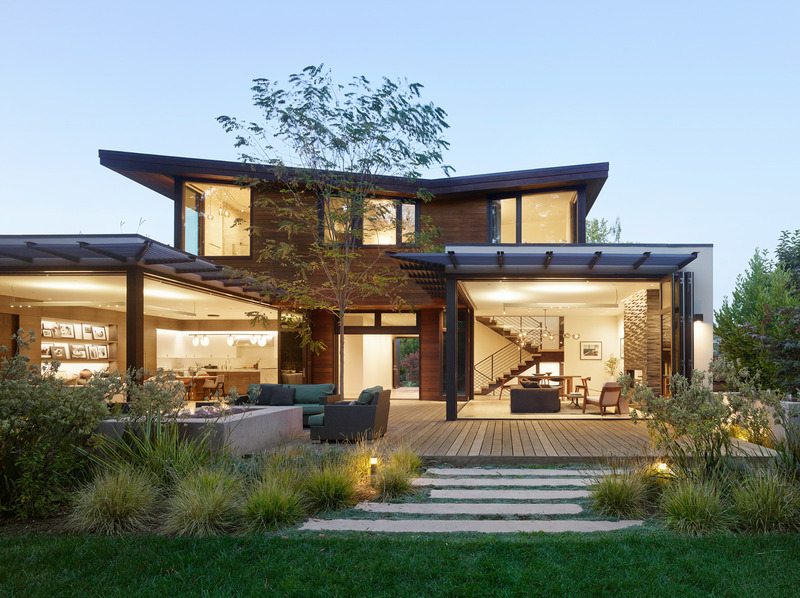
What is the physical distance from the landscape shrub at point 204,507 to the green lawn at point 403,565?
17cm

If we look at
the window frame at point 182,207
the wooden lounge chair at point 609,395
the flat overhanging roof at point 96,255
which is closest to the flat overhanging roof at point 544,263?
the wooden lounge chair at point 609,395

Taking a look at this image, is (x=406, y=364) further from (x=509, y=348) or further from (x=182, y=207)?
(x=182, y=207)

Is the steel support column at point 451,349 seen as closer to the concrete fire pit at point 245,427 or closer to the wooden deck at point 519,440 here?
the wooden deck at point 519,440

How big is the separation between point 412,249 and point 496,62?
11360 mm

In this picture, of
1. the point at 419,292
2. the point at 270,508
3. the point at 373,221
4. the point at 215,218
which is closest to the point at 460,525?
the point at 270,508

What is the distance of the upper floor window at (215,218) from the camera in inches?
621

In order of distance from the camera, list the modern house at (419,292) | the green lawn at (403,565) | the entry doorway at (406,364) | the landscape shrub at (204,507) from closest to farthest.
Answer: the green lawn at (403,565) → the landscape shrub at (204,507) → the modern house at (419,292) → the entry doorway at (406,364)

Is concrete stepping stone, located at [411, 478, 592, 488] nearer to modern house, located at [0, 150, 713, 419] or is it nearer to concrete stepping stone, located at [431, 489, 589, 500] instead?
concrete stepping stone, located at [431, 489, 589, 500]

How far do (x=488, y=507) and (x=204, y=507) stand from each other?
8.28 ft

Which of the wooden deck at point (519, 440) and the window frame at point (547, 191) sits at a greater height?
the window frame at point (547, 191)

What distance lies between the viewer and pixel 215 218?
632 inches

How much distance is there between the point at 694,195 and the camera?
67250mm

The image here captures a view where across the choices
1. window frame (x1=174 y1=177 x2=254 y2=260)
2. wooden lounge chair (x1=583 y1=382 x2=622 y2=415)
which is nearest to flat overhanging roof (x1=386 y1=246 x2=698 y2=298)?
wooden lounge chair (x1=583 y1=382 x2=622 y2=415)

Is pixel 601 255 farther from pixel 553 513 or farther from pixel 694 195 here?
pixel 694 195
